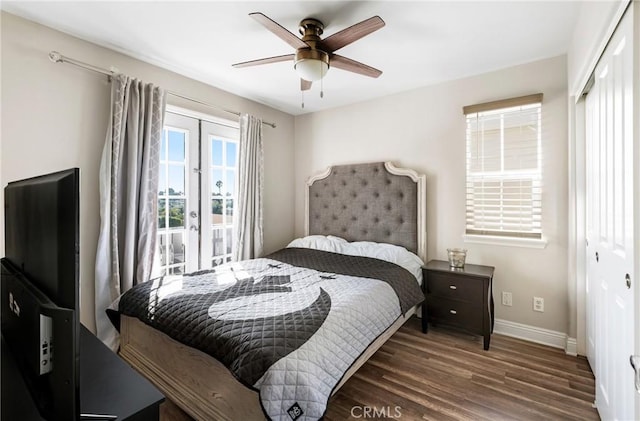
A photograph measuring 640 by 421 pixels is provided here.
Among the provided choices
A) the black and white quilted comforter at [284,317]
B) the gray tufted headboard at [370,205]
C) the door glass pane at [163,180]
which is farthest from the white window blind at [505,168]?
the door glass pane at [163,180]

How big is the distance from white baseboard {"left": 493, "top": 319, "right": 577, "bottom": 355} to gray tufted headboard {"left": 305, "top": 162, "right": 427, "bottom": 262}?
88 cm

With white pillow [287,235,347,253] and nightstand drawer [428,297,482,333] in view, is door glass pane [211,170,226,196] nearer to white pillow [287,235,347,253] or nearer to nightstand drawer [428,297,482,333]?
white pillow [287,235,347,253]

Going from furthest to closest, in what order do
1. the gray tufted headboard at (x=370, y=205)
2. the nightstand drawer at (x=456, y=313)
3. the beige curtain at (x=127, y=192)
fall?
the gray tufted headboard at (x=370, y=205) → the nightstand drawer at (x=456, y=313) → the beige curtain at (x=127, y=192)

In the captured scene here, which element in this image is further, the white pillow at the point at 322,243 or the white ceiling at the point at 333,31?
the white pillow at the point at 322,243

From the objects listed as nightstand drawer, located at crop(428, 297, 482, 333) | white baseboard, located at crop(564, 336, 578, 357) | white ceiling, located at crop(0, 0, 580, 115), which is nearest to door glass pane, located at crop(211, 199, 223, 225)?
white ceiling, located at crop(0, 0, 580, 115)

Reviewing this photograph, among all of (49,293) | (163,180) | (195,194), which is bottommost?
(49,293)

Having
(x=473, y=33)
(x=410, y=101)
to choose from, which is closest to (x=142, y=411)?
(x=473, y=33)

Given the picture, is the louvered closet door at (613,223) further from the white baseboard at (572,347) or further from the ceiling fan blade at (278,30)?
the ceiling fan blade at (278,30)

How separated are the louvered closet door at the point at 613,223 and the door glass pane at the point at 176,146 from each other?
295cm

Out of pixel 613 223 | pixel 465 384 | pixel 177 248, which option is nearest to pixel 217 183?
pixel 177 248

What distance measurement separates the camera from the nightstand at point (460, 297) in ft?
7.50

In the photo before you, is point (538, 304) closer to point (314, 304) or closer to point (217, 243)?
point (314, 304)

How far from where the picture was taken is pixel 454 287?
241cm

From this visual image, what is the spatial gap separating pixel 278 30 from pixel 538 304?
9.29 feet
